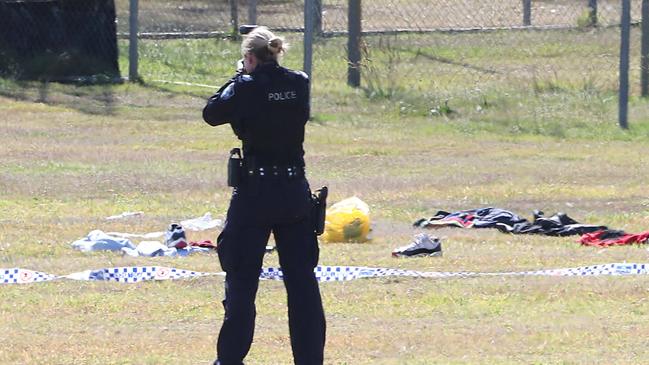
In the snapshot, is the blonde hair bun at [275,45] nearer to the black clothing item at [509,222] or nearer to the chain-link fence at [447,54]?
the black clothing item at [509,222]

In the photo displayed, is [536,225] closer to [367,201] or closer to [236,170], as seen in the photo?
[367,201]

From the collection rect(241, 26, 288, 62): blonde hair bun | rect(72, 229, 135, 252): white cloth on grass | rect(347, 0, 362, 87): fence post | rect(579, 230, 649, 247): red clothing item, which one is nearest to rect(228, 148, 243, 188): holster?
rect(241, 26, 288, 62): blonde hair bun

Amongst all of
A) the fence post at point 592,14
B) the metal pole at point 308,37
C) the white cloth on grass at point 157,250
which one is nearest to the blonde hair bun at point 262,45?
the white cloth on grass at point 157,250

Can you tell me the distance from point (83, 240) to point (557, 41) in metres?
11.6

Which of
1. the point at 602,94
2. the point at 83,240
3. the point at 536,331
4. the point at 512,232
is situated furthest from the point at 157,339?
the point at 602,94

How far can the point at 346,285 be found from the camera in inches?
378

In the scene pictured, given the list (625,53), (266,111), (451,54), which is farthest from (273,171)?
(451,54)

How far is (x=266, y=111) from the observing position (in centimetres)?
671

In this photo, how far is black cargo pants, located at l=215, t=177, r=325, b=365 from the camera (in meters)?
6.73

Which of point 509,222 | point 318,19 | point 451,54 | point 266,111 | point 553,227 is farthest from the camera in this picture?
point 318,19

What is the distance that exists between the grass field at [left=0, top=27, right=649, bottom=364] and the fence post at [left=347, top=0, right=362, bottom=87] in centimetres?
24

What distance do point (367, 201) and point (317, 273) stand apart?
3.49 metres

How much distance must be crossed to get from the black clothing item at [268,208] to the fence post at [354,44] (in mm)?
12402

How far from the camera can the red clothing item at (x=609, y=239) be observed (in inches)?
440
